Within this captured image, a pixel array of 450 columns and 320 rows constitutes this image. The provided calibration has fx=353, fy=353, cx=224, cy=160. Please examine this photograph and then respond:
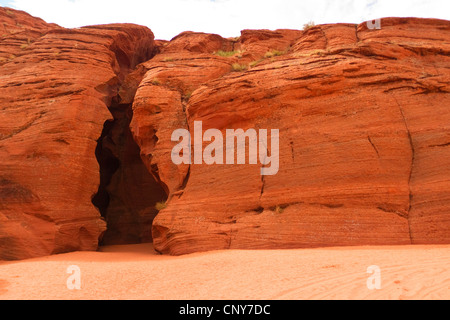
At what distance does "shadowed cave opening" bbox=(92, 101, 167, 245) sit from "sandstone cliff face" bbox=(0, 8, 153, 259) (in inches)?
130

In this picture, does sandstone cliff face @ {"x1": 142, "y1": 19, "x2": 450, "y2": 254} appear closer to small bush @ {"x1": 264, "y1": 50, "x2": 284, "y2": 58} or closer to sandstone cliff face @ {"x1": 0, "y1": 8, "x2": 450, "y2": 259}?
sandstone cliff face @ {"x1": 0, "y1": 8, "x2": 450, "y2": 259}

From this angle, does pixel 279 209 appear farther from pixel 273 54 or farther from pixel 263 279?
pixel 273 54

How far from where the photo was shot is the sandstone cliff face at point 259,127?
9.41 meters

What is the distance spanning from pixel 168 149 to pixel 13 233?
218 inches

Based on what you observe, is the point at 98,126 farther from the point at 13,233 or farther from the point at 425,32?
the point at 425,32

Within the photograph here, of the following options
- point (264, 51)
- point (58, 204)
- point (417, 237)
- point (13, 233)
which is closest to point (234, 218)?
point (417, 237)

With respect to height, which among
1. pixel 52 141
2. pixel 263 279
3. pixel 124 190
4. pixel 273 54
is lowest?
pixel 263 279

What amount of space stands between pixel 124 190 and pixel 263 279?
1501cm

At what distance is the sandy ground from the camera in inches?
177

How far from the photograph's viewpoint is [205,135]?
1251 centimetres

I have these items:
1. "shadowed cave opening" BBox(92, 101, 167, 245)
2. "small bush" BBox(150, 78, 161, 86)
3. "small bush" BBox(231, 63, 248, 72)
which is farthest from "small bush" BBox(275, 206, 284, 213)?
"shadowed cave opening" BBox(92, 101, 167, 245)

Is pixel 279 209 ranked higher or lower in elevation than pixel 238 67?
lower

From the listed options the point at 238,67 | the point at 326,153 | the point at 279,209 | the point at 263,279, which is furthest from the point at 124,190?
the point at 263,279

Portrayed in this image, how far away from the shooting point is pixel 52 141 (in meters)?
12.6
